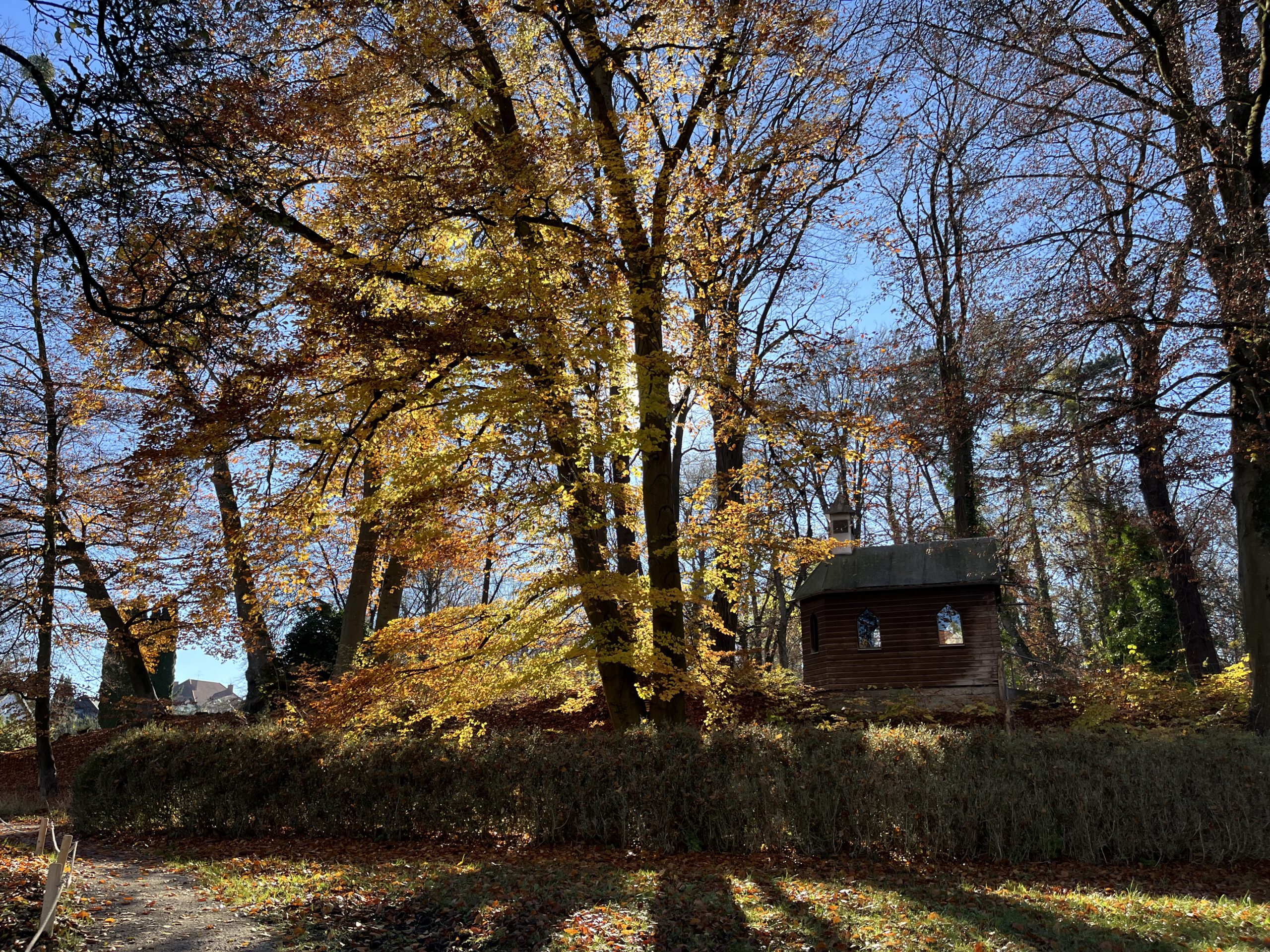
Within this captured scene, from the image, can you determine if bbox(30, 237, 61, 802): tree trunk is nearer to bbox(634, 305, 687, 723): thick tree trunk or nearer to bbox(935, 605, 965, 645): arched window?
bbox(634, 305, 687, 723): thick tree trunk

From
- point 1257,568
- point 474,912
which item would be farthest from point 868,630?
point 474,912

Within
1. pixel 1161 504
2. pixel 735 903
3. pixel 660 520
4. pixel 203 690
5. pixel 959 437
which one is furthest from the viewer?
pixel 203 690

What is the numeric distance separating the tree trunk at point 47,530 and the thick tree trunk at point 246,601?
2419 millimetres

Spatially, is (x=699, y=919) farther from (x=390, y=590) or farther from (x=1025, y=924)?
(x=390, y=590)

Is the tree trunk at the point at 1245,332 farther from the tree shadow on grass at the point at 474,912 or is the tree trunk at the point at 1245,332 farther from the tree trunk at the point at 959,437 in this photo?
the tree shadow on grass at the point at 474,912

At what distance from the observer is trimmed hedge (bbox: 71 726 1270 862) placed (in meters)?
9.38

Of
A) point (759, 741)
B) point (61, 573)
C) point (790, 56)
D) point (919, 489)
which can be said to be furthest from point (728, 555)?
point (919, 489)

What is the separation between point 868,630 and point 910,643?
880 millimetres

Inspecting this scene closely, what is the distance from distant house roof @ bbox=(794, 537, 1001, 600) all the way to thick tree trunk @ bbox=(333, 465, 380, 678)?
8985 mm

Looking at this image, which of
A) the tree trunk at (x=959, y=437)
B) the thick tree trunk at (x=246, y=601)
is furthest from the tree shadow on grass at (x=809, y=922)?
the tree trunk at (x=959, y=437)

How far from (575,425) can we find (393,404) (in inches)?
78.6

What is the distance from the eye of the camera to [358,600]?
1603 cm

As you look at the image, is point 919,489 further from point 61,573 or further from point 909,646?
point 61,573

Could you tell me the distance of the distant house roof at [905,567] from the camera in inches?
710
